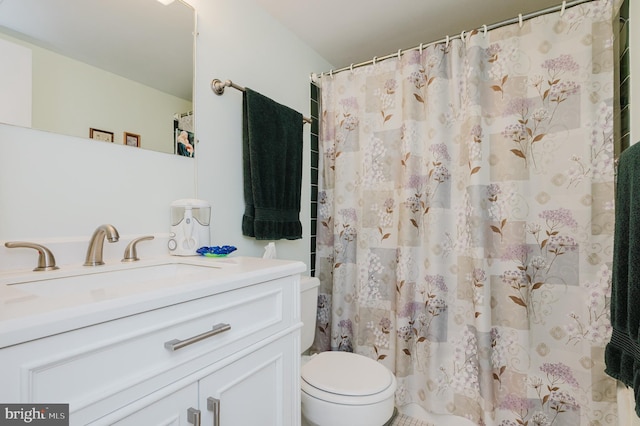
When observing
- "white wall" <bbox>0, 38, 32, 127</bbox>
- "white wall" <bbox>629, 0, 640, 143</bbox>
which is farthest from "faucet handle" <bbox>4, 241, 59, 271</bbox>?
"white wall" <bbox>629, 0, 640, 143</bbox>

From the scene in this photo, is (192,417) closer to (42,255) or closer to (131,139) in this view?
(42,255)

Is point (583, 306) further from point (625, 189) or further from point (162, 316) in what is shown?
point (162, 316)

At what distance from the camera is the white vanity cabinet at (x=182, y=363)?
0.47 m

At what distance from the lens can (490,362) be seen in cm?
145

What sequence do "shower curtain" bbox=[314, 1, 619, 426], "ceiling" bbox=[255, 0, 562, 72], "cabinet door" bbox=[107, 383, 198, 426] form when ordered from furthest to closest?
1. "ceiling" bbox=[255, 0, 562, 72]
2. "shower curtain" bbox=[314, 1, 619, 426]
3. "cabinet door" bbox=[107, 383, 198, 426]

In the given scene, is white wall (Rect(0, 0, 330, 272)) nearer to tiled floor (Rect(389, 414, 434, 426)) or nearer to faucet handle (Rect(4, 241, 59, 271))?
faucet handle (Rect(4, 241, 59, 271))

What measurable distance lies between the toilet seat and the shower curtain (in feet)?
1.20

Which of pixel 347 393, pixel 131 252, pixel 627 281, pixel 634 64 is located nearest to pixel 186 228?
pixel 131 252

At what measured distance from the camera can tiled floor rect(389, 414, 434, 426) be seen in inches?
62.8

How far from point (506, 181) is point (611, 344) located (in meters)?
0.81

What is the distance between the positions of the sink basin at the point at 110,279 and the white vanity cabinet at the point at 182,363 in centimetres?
10

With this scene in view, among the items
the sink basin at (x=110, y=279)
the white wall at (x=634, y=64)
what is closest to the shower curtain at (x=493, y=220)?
the white wall at (x=634, y=64)

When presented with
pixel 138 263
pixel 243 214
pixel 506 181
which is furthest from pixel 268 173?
pixel 506 181

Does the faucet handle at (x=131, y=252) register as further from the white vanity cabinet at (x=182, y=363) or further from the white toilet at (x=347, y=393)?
the white toilet at (x=347, y=393)
